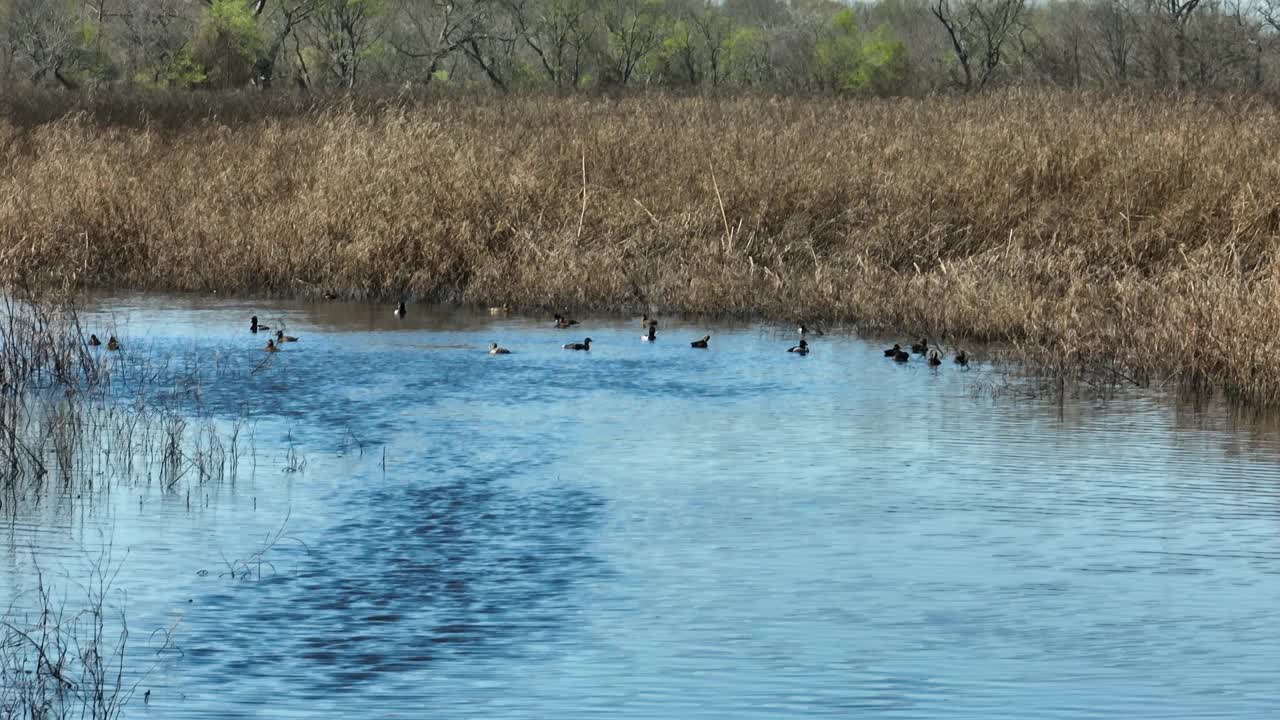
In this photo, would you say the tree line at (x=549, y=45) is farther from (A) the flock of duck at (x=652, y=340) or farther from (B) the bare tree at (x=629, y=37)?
(A) the flock of duck at (x=652, y=340)

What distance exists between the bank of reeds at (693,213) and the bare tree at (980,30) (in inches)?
961

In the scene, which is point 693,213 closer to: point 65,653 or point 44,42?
point 65,653

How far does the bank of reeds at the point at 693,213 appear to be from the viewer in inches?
761

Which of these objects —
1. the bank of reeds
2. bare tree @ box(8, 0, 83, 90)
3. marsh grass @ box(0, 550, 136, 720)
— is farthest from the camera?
bare tree @ box(8, 0, 83, 90)

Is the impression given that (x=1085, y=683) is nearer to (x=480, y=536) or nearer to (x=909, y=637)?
(x=909, y=637)

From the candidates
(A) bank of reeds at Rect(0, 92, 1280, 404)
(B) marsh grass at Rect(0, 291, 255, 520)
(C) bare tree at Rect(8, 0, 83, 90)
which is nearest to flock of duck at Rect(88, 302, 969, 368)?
(B) marsh grass at Rect(0, 291, 255, 520)

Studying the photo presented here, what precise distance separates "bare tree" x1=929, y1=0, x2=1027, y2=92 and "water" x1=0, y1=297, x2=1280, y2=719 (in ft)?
113

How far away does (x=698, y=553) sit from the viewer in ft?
30.9

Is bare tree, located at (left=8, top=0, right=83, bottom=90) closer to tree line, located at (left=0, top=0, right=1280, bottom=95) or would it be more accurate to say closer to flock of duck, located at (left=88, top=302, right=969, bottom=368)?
tree line, located at (left=0, top=0, right=1280, bottom=95)

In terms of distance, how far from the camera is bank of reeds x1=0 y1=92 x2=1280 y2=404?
63.4 ft

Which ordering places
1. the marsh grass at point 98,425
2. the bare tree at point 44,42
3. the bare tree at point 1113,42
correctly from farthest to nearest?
the bare tree at point 44,42 < the bare tree at point 1113,42 < the marsh grass at point 98,425

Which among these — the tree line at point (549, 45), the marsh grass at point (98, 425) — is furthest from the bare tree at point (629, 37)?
the marsh grass at point (98, 425)

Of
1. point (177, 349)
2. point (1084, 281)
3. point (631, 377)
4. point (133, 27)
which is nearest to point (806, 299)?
point (1084, 281)

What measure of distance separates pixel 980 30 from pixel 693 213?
39.6 metres
